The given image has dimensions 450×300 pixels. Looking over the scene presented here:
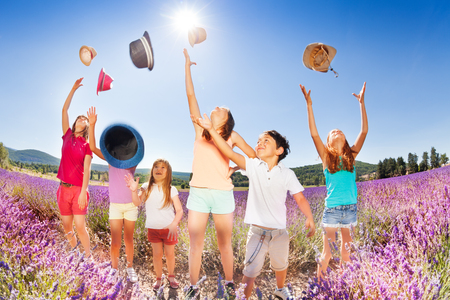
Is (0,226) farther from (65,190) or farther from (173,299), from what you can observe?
(173,299)

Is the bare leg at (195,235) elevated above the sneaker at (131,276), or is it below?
above

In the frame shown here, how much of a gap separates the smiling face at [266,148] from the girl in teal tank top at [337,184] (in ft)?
1.73

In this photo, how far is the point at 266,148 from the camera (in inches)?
84.5

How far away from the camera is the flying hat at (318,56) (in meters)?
2.89

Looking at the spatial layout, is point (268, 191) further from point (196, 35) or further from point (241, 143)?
point (196, 35)

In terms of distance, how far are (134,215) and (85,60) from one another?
2.02 m

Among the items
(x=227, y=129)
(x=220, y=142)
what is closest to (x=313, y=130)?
(x=227, y=129)

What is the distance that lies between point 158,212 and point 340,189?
183 cm

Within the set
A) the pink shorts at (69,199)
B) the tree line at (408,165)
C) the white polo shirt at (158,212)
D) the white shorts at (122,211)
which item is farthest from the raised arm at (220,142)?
the tree line at (408,165)

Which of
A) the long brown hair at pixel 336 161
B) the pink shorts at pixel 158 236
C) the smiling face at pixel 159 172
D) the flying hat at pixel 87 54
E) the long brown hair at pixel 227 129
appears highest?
the flying hat at pixel 87 54

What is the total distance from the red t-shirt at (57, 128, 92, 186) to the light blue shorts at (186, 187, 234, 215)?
1307 mm

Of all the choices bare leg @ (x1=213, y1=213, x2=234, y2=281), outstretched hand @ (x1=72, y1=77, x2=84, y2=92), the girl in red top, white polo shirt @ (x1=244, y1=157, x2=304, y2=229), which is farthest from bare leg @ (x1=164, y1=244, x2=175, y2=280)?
outstretched hand @ (x1=72, y1=77, x2=84, y2=92)

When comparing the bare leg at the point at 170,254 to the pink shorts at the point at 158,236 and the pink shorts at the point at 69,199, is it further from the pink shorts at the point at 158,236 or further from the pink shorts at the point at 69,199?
the pink shorts at the point at 69,199

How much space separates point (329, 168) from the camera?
248 centimetres
